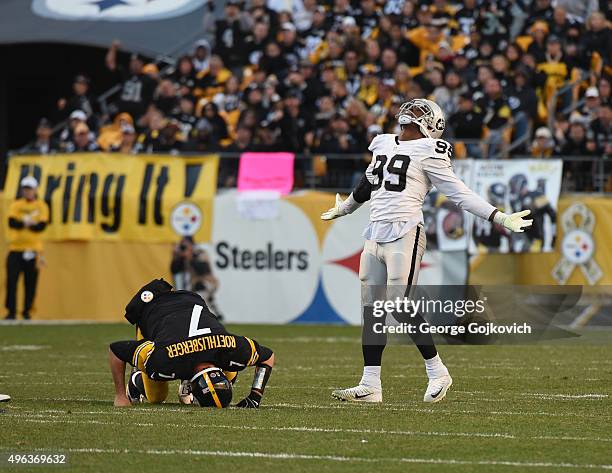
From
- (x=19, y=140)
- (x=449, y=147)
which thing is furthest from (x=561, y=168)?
(x=19, y=140)

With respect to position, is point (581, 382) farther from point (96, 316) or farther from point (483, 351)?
point (96, 316)

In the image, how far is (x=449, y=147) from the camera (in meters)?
9.42

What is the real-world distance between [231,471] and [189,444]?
2.53ft

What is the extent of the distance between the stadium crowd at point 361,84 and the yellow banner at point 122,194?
0.54m

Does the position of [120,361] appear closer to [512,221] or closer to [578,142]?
[512,221]

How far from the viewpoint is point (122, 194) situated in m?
18.9

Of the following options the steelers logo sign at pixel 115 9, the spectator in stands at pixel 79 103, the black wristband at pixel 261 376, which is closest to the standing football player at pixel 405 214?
the black wristband at pixel 261 376

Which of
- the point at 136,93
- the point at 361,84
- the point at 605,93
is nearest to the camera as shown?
the point at 605,93

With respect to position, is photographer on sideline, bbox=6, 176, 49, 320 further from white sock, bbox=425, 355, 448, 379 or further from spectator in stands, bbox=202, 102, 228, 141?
white sock, bbox=425, 355, 448, 379

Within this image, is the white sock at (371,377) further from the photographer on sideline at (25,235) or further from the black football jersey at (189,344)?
the photographer on sideline at (25,235)

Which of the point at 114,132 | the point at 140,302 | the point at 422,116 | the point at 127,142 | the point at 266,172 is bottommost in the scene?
the point at 140,302

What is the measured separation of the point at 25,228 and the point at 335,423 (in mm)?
11735

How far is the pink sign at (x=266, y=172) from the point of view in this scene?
59.7ft

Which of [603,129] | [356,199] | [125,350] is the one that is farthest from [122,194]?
[125,350]
